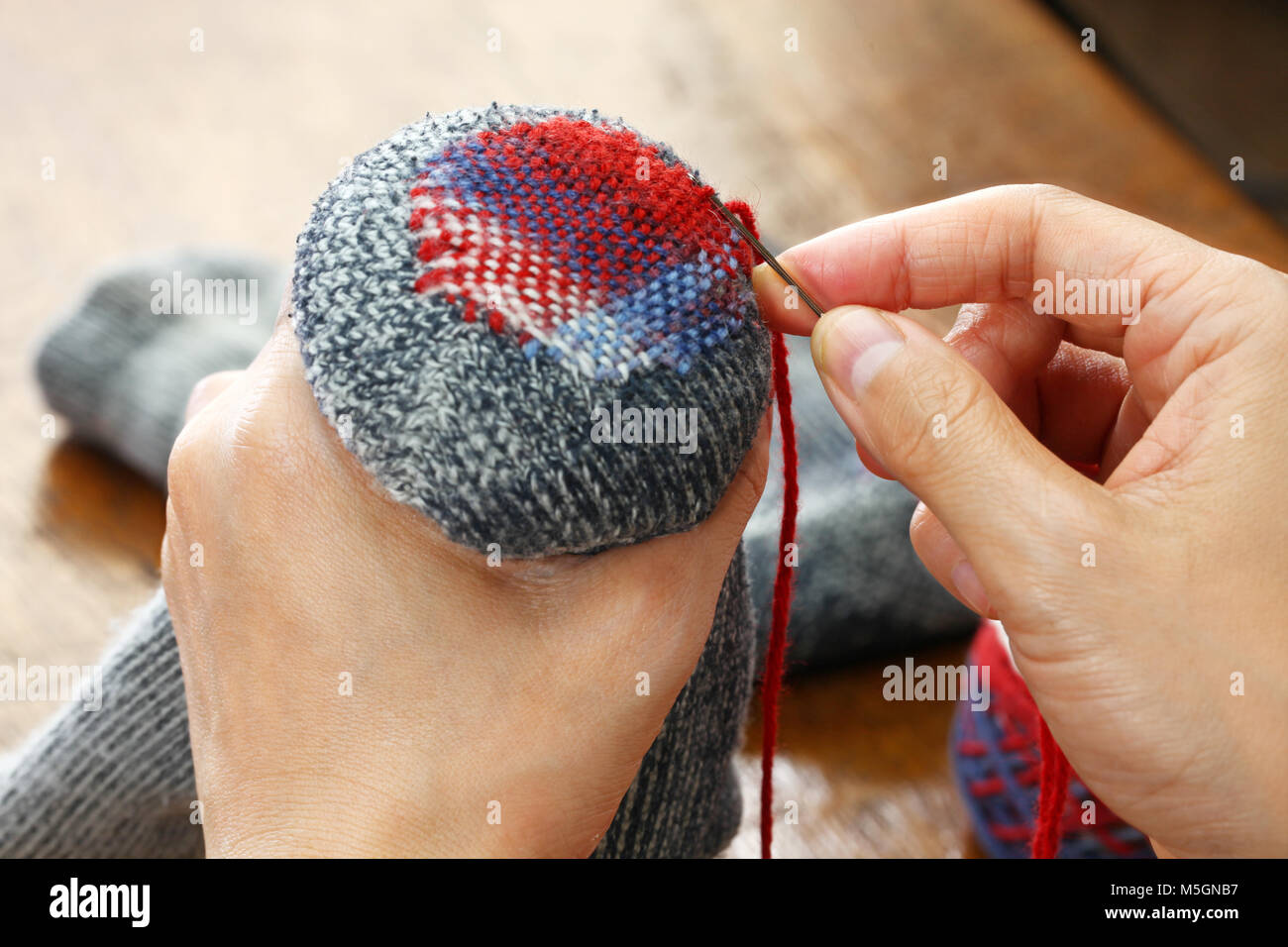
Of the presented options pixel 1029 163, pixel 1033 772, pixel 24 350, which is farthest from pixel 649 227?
pixel 1029 163

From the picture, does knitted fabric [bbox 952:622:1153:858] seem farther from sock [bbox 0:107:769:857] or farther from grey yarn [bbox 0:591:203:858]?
grey yarn [bbox 0:591:203:858]

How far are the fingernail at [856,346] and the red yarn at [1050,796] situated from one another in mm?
210

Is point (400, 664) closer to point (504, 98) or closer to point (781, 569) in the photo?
point (781, 569)

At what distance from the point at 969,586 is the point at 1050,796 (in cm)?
11

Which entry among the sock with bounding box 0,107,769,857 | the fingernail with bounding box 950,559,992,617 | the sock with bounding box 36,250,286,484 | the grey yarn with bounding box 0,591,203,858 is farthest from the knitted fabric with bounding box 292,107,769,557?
the sock with bounding box 36,250,286,484

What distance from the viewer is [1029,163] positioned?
1.21 metres

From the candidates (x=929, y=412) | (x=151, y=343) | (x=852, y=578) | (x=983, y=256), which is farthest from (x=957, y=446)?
(x=151, y=343)

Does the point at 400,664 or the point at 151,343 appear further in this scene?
the point at 151,343

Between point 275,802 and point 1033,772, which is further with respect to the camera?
point 1033,772

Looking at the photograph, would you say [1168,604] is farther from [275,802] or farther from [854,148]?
[854,148]

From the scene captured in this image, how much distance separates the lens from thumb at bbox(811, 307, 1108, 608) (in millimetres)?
447

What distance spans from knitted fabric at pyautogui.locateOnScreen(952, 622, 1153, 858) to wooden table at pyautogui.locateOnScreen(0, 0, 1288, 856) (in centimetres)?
42

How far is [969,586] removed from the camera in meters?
0.60

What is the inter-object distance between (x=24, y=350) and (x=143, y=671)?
514 millimetres
